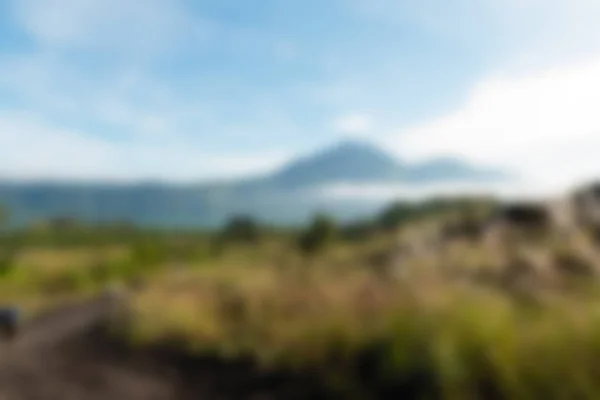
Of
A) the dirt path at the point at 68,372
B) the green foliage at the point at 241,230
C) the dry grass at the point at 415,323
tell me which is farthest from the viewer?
the green foliage at the point at 241,230

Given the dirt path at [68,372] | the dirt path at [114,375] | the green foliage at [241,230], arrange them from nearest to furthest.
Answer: the dirt path at [114,375], the dirt path at [68,372], the green foliage at [241,230]

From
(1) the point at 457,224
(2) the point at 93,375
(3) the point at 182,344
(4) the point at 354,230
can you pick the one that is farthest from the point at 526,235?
(2) the point at 93,375

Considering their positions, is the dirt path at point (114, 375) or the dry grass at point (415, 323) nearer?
the dry grass at point (415, 323)

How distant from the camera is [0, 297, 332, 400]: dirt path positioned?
4.73m

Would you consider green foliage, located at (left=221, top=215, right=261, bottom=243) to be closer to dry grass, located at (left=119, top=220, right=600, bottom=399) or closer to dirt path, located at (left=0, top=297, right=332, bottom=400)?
dry grass, located at (left=119, top=220, right=600, bottom=399)

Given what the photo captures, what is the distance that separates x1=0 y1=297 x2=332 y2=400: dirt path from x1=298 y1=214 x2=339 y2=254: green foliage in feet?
10.2

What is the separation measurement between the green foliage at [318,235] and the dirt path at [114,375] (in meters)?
3.11

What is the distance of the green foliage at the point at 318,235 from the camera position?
9.04m

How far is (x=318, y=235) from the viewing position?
9336 mm

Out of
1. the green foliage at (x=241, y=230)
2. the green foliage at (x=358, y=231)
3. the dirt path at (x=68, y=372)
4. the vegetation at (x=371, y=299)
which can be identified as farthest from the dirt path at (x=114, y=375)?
the green foliage at (x=358, y=231)

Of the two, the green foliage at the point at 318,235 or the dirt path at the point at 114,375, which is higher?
the green foliage at the point at 318,235

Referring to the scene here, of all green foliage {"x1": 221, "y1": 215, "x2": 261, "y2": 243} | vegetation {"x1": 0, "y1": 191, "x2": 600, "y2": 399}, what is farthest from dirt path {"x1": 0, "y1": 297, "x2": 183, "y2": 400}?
green foliage {"x1": 221, "y1": 215, "x2": 261, "y2": 243}

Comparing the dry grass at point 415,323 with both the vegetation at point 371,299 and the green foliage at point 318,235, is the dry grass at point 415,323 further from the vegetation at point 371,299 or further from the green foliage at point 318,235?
the green foliage at point 318,235

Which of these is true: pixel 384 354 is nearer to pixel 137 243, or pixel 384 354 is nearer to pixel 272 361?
pixel 272 361
